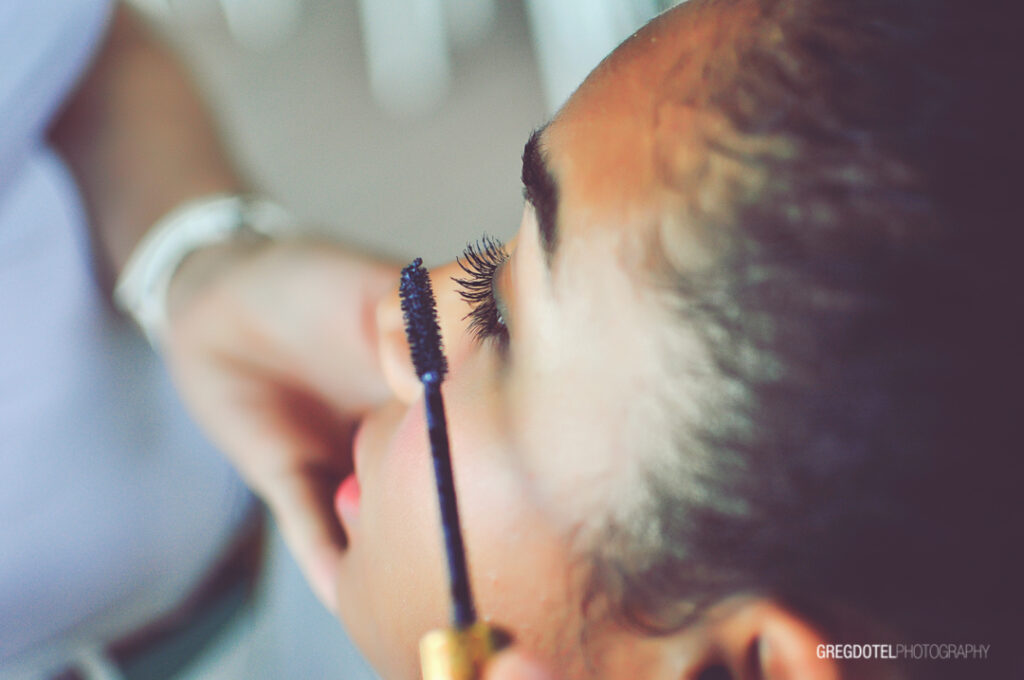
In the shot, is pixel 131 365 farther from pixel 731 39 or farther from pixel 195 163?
pixel 731 39

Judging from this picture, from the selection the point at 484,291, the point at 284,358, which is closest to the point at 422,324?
the point at 484,291

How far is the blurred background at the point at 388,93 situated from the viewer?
1211mm

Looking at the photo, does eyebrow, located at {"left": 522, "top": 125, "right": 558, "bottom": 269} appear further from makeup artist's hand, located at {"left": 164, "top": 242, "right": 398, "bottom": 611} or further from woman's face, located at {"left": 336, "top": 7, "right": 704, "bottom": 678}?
makeup artist's hand, located at {"left": 164, "top": 242, "right": 398, "bottom": 611}

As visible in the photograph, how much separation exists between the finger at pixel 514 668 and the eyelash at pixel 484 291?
15 centimetres

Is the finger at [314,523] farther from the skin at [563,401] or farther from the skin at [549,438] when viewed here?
the skin at [563,401]

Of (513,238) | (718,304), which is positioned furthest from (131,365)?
(718,304)

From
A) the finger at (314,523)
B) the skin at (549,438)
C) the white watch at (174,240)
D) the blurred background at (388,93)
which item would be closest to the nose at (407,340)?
the skin at (549,438)

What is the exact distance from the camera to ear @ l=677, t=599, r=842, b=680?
31cm

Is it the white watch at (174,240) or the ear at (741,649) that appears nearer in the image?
the ear at (741,649)

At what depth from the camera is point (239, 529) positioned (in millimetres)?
746

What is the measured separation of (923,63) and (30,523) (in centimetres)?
66

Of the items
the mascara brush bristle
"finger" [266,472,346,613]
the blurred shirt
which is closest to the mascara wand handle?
the mascara brush bristle

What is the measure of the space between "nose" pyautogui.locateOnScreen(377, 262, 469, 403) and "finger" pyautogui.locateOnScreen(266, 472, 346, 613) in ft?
0.42

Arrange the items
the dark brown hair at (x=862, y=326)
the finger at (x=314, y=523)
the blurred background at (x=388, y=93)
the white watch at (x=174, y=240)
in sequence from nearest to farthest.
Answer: the dark brown hair at (x=862, y=326), the finger at (x=314, y=523), the white watch at (x=174, y=240), the blurred background at (x=388, y=93)
